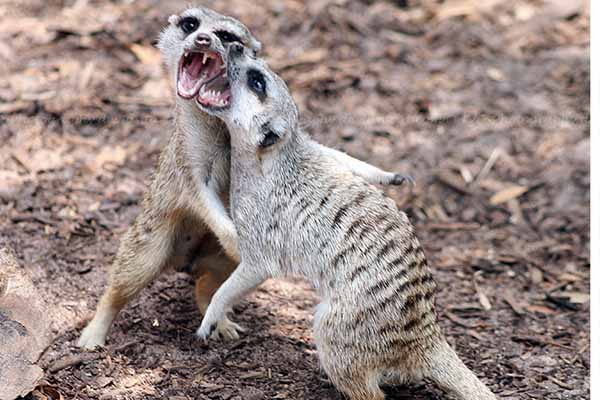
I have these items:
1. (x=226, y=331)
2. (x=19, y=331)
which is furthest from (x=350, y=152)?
(x=19, y=331)

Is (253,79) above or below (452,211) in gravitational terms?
above

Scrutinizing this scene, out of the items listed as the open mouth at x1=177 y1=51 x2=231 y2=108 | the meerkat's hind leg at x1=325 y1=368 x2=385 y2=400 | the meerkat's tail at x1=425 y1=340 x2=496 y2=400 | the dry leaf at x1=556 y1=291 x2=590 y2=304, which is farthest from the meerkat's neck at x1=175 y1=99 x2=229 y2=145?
the dry leaf at x1=556 y1=291 x2=590 y2=304

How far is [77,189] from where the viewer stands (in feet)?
20.7

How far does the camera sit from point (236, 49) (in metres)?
4.46

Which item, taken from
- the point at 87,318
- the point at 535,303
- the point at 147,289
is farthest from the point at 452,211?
the point at 87,318

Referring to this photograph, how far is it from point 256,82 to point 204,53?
27cm

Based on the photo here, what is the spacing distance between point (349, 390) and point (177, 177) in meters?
1.43

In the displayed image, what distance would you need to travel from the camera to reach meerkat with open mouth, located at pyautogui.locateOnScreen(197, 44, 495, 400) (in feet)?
13.8

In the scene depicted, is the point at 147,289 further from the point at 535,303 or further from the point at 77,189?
the point at 535,303

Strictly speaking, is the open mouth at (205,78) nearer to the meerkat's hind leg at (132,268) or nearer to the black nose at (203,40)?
the black nose at (203,40)

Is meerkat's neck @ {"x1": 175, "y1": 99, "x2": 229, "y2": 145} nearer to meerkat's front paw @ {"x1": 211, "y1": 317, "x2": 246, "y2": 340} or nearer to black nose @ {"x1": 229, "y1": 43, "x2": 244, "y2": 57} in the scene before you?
black nose @ {"x1": 229, "y1": 43, "x2": 244, "y2": 57}

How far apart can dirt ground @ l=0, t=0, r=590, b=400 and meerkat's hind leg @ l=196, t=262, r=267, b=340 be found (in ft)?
1.01

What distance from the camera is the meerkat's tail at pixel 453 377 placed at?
4.27m

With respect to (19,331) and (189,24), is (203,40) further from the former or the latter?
(19,331)
